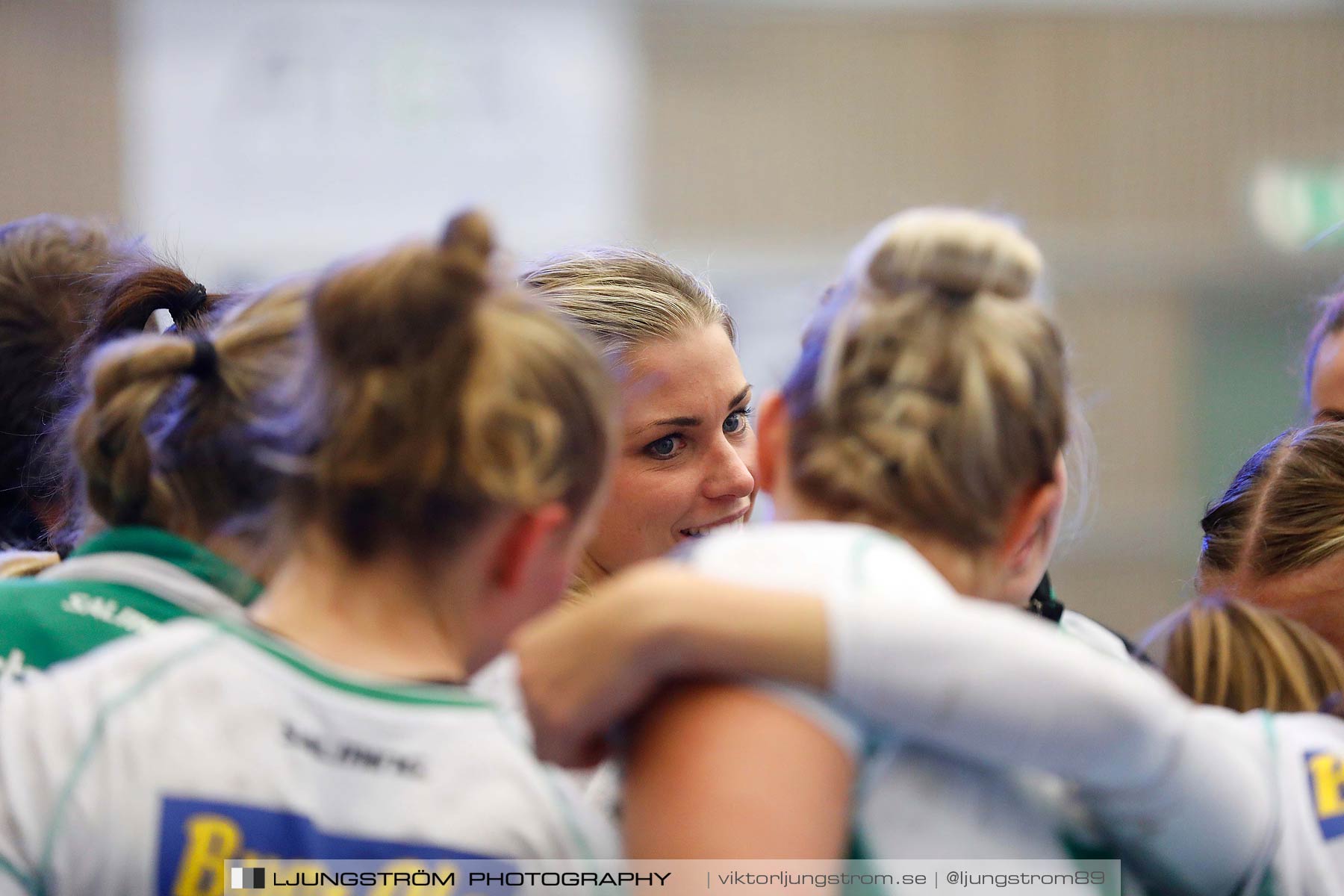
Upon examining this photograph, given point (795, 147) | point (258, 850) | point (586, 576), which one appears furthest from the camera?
point (795, 147)

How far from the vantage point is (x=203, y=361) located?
4.13 feet

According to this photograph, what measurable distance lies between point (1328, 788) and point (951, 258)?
500 millimetres

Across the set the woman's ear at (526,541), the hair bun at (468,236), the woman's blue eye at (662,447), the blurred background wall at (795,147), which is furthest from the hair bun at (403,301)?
the blurred background wall at (795,147)

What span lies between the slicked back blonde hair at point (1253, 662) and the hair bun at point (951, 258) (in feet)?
1.34

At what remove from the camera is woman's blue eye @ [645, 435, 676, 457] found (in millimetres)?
1998

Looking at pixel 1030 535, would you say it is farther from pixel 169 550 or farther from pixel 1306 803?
pixel 169 550

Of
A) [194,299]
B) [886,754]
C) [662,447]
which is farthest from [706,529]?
[886,754]

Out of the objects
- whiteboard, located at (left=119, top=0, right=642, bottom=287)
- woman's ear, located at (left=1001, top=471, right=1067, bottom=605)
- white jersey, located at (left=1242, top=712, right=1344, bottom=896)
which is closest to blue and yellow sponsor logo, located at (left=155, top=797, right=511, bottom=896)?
woman's ear, located at (left=1001, top=471, right=1067, bottom=605)

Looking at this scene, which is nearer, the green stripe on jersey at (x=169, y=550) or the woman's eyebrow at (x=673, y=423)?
the green stripe on jersey at (x=169, y=550)

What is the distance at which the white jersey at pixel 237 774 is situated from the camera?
90cm

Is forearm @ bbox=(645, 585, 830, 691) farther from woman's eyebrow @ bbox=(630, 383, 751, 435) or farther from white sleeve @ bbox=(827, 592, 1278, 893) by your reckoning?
woman's eyebrow @ bbox=(630, 383, 751, 435)

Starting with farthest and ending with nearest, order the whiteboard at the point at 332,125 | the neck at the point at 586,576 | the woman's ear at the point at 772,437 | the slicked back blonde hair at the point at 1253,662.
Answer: the whiteboard at the point at 332,125, the neck at the point at 586,576, the slicked back blonde hair at the point at 1253,662, the woman's ear at the point at 772,437

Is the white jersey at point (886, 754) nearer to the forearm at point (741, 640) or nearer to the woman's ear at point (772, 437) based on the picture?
the forearm at point (741, 640)

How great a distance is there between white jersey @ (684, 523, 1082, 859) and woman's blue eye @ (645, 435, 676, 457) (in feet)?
3.55
